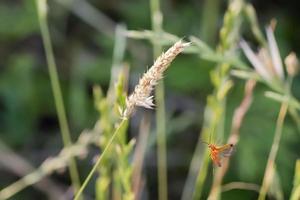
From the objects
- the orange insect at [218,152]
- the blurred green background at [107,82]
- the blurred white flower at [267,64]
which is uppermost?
the blurred green background at [107,82]

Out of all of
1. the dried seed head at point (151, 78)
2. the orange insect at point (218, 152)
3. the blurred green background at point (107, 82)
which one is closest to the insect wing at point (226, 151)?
the orange insect at point (218, 152)

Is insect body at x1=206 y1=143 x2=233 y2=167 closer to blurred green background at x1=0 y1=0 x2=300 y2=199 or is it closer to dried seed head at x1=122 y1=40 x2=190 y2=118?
dried seed head at x1=122 y1=40 x2=190 y2=118

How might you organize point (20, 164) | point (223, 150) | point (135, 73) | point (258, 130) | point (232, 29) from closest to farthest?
point (223, 150)
point (232, 29)
point (20, 164)
point (258, 130)
point (135, 73)

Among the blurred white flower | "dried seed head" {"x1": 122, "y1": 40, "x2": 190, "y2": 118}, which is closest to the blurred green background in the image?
the blurred white flower

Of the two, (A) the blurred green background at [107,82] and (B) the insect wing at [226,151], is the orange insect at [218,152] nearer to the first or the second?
(B) the insect wing at [226,151]

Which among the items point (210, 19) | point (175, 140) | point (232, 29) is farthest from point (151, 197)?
point (232, 29)

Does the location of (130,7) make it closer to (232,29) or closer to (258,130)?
(258,130)

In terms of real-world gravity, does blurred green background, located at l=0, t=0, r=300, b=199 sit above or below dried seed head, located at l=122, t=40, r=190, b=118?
above
